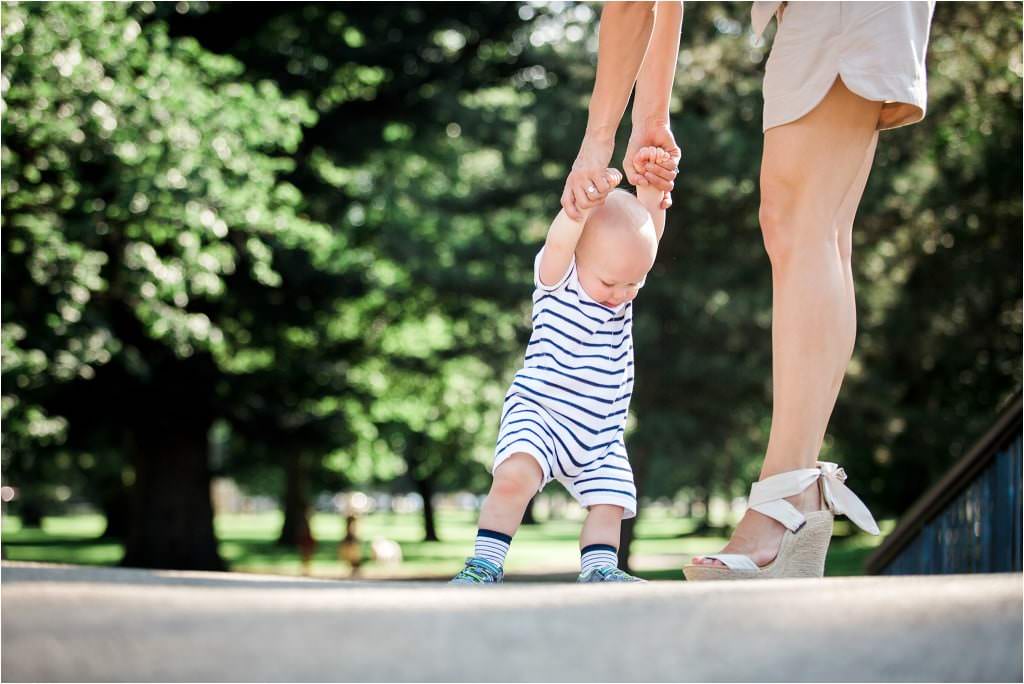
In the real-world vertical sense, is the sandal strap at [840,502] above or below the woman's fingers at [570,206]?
below

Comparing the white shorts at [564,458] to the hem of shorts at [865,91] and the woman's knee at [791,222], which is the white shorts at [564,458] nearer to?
the woman's knee at [791,222]

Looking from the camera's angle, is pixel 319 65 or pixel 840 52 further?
pixel 319 65

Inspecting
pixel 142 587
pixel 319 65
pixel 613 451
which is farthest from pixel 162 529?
pixel 142 587

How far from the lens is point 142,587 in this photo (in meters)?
1.41

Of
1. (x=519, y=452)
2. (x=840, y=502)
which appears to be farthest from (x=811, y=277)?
(x=519, y=452)

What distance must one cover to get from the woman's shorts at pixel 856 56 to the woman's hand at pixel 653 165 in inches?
11.3

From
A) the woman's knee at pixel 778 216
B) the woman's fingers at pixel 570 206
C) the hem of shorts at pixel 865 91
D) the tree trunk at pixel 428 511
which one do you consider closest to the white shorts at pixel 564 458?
the woman's fingers at pixel 570 206

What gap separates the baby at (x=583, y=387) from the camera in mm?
2939

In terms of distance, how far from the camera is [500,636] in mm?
1286

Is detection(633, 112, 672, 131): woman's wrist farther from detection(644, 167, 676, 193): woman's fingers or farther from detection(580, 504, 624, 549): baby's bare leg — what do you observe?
detection(580, 504, 624, 549): baby's bare leg

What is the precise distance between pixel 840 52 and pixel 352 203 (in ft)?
52.5

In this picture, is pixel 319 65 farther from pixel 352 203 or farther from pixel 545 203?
pixel 545 203

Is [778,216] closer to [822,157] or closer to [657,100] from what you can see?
[822,157]

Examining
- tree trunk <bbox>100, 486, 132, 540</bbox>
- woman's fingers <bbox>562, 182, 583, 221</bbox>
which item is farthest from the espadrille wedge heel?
tree trunk <bbox>100, 486, 132, 540</bbox>
